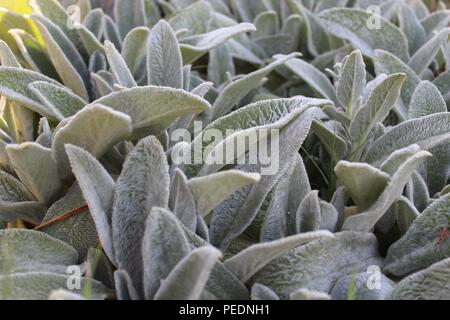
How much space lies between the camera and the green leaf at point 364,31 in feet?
5.65

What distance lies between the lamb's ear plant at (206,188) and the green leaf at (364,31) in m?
0.21

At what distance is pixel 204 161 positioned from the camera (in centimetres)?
114

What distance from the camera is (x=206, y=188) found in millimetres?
1021

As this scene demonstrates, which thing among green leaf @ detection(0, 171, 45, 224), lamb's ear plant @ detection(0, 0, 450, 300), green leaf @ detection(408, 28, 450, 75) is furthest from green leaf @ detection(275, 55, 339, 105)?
green leaf @ detection(0, 171, 45, 224)

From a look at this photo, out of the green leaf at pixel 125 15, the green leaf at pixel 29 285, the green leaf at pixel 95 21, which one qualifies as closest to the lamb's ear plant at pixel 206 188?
the green leaf at pixel 29 285

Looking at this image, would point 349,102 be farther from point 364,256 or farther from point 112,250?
point 112,250

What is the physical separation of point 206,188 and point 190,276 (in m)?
0.18

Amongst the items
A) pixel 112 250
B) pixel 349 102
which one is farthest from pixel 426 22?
pixel 112 250

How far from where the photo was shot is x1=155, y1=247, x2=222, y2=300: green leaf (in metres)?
0.85

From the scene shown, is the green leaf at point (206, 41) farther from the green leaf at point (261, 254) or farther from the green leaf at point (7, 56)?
the green leaf at point (261, 254)

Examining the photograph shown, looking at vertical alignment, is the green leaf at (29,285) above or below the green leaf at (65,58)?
below

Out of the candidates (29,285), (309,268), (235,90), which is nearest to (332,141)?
(235,90)

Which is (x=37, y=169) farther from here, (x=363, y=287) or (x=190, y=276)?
(x=363, y=287)

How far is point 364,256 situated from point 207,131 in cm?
36
